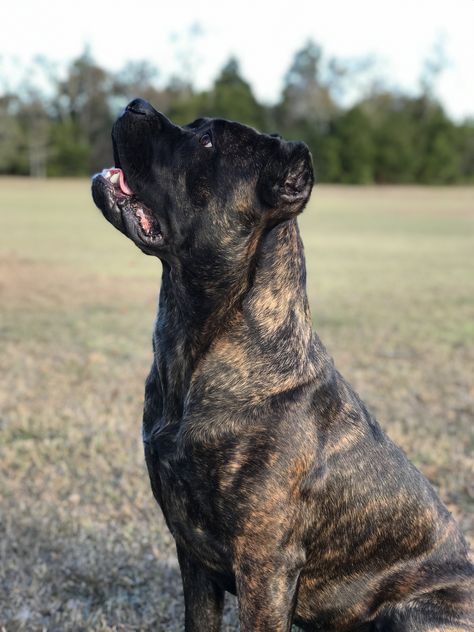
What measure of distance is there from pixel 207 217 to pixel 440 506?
1.30m

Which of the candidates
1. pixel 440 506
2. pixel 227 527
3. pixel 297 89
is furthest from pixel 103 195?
pixel 297 89

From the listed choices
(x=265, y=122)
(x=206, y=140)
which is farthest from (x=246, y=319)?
(x=265, y=122)

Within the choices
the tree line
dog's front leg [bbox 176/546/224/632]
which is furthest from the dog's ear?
the tree line

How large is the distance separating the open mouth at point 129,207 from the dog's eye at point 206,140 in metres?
0.30

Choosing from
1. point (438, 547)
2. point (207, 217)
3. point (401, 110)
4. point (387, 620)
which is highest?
point (401, 110)

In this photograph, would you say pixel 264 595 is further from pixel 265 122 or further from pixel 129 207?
pixel 265 122

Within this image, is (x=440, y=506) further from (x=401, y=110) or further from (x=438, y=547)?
(x=401, y=110)

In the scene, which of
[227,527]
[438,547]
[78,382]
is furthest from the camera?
[78,382]

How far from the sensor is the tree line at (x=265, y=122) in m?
61.0

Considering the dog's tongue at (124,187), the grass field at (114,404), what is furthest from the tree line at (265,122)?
the dog's tongue at (124,187)

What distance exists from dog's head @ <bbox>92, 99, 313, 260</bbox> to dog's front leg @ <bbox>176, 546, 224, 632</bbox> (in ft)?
3.75

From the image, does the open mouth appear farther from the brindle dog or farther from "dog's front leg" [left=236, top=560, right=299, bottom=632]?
"dog's front leg" [left=236, top=560, right=299, bottom=632]

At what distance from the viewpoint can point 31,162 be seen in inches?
2373

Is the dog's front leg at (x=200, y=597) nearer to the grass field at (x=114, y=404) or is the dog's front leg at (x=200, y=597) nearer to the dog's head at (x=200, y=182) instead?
the grass field at (x=114, y=404)
